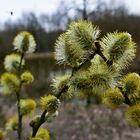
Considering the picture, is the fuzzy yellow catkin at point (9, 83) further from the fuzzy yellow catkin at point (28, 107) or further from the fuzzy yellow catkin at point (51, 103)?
the fuzzy yellow catkin at point (51, 103)

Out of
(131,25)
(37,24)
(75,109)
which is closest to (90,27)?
(75,109)

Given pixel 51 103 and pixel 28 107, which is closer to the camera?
pixel 51 103

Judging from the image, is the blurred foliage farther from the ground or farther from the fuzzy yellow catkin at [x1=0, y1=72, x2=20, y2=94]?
the fuzzy yellow catkin at [x1=0, y1=72, x2=20, y2=94]

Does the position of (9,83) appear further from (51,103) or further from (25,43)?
(51,103)

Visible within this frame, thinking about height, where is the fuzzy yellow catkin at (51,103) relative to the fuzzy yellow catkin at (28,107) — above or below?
below

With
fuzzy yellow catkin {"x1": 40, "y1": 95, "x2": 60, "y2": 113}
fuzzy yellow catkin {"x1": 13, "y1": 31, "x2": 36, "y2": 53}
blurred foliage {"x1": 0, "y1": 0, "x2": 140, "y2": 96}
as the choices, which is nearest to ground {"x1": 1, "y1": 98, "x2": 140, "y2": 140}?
blurred foliage {"x1": 0, "y1": 0, "x2": 140, "y2": 96}

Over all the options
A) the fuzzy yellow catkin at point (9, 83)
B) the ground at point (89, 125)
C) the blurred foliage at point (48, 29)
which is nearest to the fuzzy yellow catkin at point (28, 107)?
the fuzzy yellow catkin at point (9, 83)

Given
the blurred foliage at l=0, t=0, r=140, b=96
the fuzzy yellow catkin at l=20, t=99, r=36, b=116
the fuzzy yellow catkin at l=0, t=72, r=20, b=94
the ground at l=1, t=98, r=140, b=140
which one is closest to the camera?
the fuzzy yellow catkin at l=20, t=99, r=36, b=116

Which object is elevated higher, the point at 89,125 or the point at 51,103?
the point at 89,125

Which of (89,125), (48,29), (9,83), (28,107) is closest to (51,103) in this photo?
(28,107)

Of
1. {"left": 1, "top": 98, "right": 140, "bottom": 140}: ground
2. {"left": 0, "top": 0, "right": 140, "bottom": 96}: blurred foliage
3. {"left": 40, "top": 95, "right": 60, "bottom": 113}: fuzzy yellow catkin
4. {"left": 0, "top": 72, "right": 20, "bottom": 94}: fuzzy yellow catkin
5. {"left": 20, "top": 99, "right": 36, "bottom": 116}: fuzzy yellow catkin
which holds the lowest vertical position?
{"left": 40, "top": 95, "right": 60, "bottom": 113}: fuzzy yellow catkin

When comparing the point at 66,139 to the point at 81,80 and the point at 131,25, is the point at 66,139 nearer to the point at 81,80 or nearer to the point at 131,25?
the point at 81,80
